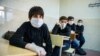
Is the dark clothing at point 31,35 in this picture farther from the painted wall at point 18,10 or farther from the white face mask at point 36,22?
the painted wall at point 18,10

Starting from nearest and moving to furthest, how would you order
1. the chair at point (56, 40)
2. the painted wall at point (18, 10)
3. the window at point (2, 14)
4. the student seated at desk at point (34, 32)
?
the student seated at desk at point (34, 32), the chair at point (56, 40), the window at point (2, 14), the painted wall at point (18, 10)

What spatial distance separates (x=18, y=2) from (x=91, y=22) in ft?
10.1

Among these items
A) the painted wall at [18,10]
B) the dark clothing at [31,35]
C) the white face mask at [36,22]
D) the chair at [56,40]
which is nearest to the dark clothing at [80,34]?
the painted wall at [18,10]

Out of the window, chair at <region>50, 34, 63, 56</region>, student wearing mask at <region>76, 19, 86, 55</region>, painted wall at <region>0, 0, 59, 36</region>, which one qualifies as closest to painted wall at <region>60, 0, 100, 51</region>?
student wearing mask at <region>76, 19, 86, 55</region>

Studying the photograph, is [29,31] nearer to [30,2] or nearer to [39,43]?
[39,43]

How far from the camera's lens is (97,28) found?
19.0 feet

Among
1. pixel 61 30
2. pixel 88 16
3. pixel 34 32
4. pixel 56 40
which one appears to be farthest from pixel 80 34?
pixel 34 32

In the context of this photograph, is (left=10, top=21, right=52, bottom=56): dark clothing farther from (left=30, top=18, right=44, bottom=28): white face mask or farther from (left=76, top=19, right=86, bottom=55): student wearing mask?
(left=76, top=19, right=86, bottom=55): student wearing mask

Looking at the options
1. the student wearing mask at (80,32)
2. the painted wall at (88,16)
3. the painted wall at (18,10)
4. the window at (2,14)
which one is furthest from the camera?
the painted wall at (88,16)

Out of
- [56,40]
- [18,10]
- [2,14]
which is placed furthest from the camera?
[18,10]

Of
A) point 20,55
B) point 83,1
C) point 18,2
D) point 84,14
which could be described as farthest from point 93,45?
point 20,55

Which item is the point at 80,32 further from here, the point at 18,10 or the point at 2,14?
the point at 2,14

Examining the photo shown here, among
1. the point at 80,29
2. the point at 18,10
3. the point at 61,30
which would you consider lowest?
the point at 80,29

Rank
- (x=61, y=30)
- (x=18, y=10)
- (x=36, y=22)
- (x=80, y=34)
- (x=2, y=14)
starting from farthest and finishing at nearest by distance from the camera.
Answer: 1. (x=80, y=34)
2. (x=18, y=10)
3. (x=61, y=30)
4. (x=2, y=14)
5. (x=36, y=22)
